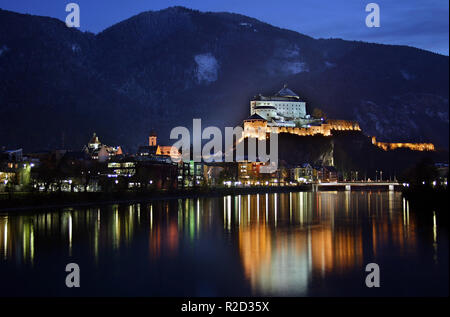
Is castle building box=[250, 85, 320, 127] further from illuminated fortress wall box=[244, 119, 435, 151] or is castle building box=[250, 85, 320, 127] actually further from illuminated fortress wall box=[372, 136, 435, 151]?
illuminated fortress wall box=[372, 136, 435, 151]

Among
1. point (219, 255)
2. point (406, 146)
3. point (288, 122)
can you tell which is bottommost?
point (219, 255)

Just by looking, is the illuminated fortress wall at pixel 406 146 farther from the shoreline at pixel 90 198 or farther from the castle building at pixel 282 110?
the shoreline at pixel 90 198

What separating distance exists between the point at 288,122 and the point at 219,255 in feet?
327

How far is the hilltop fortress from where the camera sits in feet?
374

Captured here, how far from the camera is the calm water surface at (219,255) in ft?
51.7

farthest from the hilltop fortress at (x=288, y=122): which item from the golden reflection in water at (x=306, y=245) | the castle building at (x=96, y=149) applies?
the golden reflection in water at (x=306, y=245)

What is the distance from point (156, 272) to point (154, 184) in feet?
186

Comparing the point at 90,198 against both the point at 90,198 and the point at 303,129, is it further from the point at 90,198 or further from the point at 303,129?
the point at 303,129

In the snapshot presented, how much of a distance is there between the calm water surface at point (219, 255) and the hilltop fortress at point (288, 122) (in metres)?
79.0

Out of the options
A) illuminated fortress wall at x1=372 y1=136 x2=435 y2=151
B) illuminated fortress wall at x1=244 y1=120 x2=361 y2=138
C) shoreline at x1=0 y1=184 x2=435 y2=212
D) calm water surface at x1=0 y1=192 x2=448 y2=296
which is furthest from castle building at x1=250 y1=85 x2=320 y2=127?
calm water surface at x1=0 y1=192 x2=448 y2=296

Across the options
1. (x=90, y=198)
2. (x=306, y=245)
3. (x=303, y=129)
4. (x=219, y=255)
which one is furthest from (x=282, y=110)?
(x=219, y=255)

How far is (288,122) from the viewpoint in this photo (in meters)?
120
